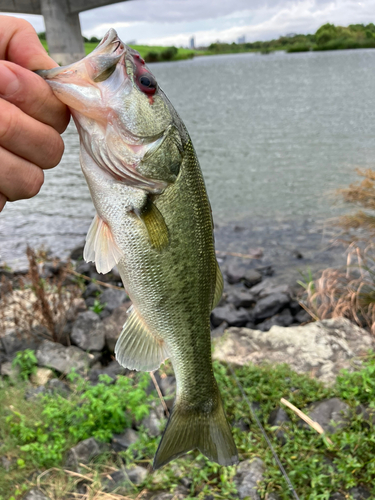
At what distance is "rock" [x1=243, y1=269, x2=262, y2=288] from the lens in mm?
7648

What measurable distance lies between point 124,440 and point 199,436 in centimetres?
164

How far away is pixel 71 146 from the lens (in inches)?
730

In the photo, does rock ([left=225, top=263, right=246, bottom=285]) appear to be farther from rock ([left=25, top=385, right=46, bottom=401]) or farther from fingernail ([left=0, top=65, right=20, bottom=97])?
fingernail ([left=0, top=65, right=20, bottom=97])

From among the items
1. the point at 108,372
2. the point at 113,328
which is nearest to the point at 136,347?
the point at 108,372

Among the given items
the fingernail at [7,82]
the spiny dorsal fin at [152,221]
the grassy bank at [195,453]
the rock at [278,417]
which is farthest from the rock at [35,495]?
the fingernail at [7,82]

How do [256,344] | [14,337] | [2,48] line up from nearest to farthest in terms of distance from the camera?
[2,48], [256,344], [14,337]

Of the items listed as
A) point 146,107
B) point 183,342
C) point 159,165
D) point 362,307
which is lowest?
point 362,307

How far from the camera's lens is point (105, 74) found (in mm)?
1506

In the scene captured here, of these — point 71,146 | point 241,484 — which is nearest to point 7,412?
point 241,484

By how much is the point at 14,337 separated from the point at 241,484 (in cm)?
315

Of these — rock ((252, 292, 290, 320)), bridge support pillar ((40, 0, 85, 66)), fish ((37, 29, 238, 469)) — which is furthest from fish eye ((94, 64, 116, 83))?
bridge support pillar ((40, 0, 85, 66))

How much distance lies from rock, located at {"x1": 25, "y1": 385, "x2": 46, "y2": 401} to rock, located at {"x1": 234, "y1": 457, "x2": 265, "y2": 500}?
1.88 metres

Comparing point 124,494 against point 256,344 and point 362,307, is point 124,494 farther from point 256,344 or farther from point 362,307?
point 362,307

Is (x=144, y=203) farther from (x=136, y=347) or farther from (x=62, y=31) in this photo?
(x=62, y=31)
